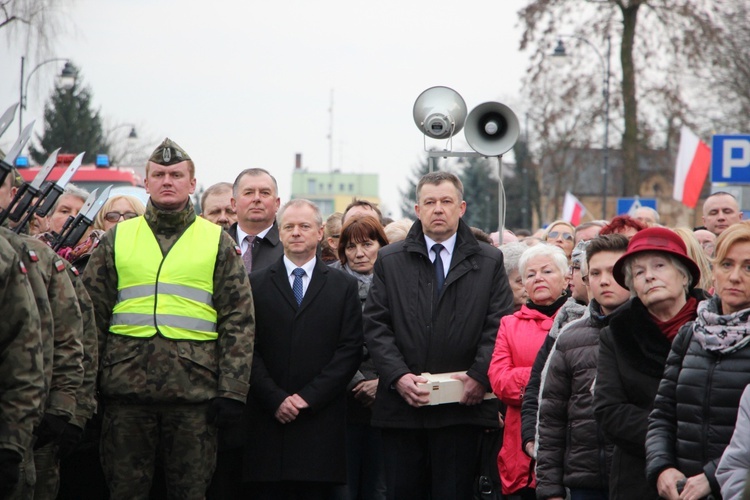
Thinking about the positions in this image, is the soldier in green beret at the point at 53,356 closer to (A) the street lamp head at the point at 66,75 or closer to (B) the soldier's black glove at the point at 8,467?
(B) the soldier's black glove at the point at 8,467

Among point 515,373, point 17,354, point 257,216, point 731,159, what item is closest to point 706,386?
point 515,373

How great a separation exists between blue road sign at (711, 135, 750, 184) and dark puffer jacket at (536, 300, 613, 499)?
6.80 metres

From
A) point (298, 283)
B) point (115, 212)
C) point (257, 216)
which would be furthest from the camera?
point (115, 212)

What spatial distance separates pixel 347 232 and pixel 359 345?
1403mm

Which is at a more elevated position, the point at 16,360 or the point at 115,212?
the point at 115,212

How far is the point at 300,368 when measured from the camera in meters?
7.08

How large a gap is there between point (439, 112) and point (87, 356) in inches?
195

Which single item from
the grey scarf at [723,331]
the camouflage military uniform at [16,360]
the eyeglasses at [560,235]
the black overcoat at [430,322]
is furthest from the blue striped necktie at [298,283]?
the eyeglasses at [560,235]

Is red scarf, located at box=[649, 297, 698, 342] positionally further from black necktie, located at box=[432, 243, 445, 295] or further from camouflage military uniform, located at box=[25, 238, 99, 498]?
camouflage military uniform, located at box=[25, 238, 99, 498]

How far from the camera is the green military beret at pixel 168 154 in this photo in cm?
676

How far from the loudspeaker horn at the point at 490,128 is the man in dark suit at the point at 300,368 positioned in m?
3.17

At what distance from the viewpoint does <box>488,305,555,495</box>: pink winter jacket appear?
6746 mm

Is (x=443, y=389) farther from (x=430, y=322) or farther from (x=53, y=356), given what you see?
(x=53, y=356)

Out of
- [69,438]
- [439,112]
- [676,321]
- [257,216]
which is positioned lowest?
[69,438]
